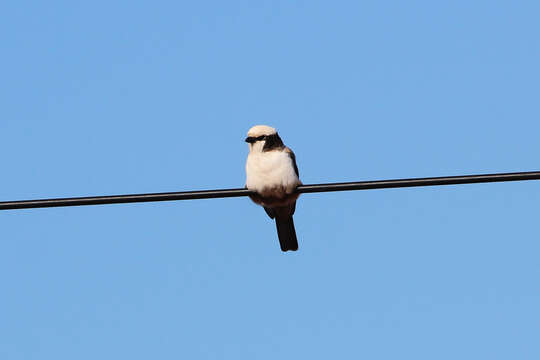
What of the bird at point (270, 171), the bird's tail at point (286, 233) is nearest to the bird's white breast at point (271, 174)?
the bird at point (270, 171)

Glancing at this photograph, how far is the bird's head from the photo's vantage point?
35.4 feet

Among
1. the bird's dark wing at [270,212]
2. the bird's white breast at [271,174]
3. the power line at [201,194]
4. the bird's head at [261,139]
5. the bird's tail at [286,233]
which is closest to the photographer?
the power line at [201,194]

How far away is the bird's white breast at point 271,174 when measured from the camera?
10367 mm

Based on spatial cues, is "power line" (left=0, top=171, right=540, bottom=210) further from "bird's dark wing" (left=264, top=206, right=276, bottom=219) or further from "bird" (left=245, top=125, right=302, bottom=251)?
"bird's dark wing" (left=264, top=206, right=276, bottom=219)

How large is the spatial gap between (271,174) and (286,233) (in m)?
1.41

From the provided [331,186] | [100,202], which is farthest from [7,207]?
[331,186]

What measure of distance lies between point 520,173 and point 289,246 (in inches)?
172

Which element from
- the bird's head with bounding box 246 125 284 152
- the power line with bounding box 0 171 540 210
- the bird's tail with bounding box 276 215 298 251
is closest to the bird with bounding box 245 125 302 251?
the bird's head with bounding box 246 125 284 152

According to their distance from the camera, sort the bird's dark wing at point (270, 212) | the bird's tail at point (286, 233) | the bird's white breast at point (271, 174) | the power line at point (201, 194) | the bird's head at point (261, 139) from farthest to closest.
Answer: the bird's tail at point (286, 233), the bird's dark wing at point (270, 212), the bird's head at point (261, 139), the bird's white breast at point (271, 174), the power line at point (201, 194)

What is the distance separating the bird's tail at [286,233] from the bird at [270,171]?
0.23 metres

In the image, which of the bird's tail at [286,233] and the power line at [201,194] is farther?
the bird's tail at [286,233]

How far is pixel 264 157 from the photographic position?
1058 centimetres

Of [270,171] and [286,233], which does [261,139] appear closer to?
[270,171]

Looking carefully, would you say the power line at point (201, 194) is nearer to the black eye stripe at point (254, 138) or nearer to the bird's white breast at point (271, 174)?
the bird's white breast at point (271, 174)
